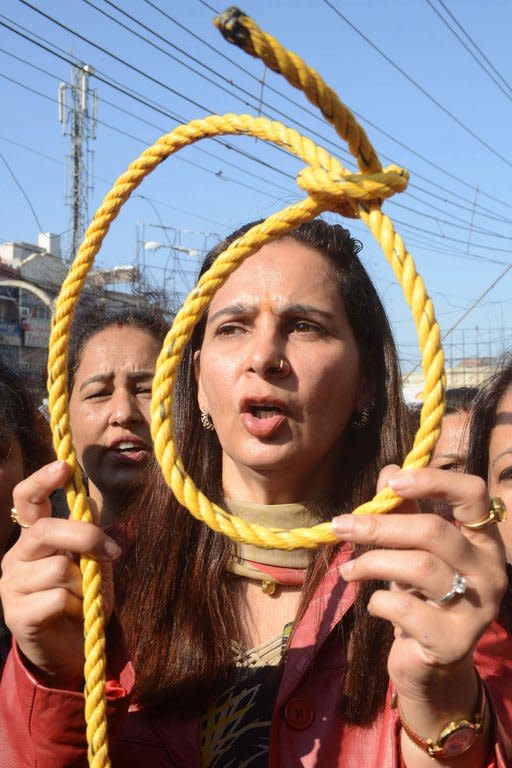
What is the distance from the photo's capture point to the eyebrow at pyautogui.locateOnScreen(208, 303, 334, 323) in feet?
6.30

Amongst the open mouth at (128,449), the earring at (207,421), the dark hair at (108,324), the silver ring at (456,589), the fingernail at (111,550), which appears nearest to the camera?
the silver ring at (456,589)

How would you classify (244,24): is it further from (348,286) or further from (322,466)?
(322,466)

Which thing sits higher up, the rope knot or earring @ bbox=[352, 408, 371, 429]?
the rope knot

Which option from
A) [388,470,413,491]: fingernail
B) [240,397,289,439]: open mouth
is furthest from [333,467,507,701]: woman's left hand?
[240,397,289,439]: open mouth

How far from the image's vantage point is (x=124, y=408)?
310 cm

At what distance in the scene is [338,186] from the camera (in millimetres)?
1327

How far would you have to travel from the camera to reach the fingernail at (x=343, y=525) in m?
1.25

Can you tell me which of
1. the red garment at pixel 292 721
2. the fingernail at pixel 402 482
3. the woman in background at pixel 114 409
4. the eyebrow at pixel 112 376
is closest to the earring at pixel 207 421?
the red garment at pixel 292 721

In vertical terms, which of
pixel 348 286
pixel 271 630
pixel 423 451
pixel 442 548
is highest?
pixel 348 286

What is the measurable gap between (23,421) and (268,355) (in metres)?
1.05

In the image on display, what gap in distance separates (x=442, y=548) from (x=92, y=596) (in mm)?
645

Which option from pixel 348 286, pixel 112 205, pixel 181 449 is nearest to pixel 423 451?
pixel 112 205

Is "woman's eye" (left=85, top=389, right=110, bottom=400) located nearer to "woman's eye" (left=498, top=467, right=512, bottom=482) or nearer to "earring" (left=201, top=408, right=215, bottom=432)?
"earring" (left=201, top=408, right=215, bottom=432)

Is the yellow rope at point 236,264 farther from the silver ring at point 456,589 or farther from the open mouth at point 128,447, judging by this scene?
the open mouth at point 128,447
